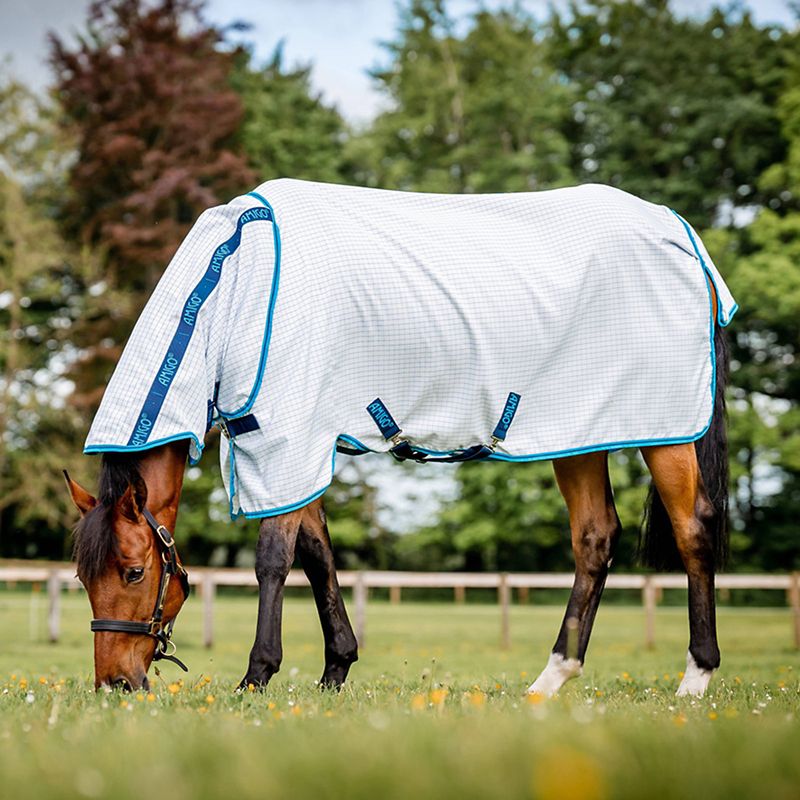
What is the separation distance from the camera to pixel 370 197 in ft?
17.3

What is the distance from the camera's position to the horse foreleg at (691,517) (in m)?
5.21

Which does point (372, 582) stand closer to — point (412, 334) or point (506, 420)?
point (506, 420)

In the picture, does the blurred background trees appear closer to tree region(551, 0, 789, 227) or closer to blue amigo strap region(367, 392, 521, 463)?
tree region(551, 0, 789, 227)

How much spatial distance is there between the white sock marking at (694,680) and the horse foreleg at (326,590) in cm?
164

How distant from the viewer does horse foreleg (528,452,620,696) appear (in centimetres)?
→ 497

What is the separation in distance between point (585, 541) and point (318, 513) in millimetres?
1503

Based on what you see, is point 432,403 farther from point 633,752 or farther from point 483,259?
point 633,752

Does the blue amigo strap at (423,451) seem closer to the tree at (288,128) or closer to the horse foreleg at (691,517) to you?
the horse foreleg at (691,517)

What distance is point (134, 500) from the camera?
14.6 ft

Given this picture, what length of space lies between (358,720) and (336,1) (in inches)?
987

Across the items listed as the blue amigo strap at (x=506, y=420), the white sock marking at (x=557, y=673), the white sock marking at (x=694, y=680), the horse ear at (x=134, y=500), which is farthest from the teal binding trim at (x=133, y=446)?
the white sock marking at (x=694, y=680)

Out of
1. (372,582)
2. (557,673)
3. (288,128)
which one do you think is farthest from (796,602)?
(288,128)

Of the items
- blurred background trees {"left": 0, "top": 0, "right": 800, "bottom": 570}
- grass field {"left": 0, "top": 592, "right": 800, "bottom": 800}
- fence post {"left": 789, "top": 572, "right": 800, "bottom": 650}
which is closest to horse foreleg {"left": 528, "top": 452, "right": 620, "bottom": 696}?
grass field {"left": 0, "top": 592, "right": 800, "bottom": 800}

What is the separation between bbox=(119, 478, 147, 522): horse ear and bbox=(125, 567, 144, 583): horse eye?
216mm
